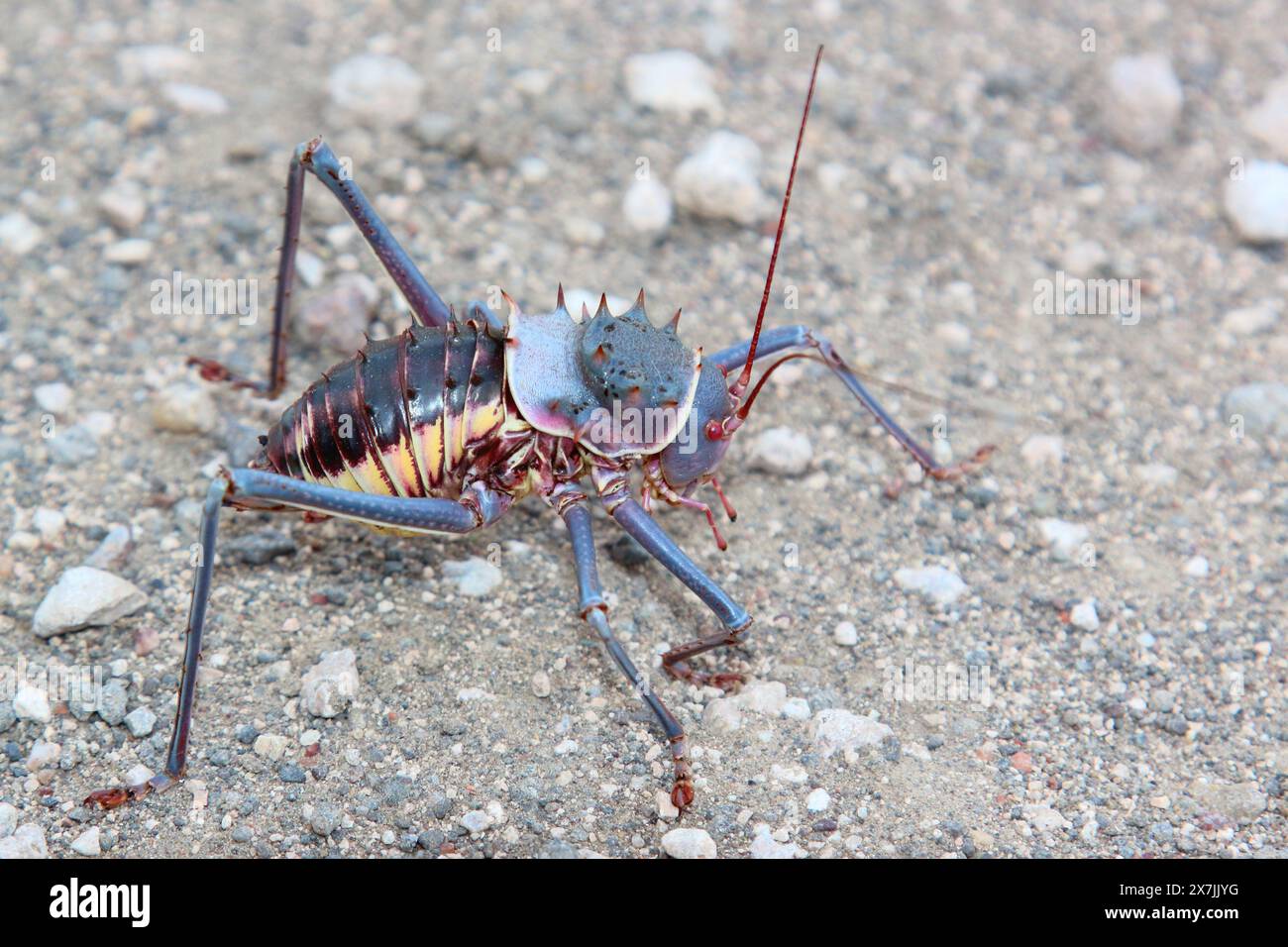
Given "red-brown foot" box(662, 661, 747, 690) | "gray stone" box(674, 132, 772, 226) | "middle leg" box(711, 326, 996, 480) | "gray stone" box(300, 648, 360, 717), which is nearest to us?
"gray stone" box(300, 648, 360, 717)

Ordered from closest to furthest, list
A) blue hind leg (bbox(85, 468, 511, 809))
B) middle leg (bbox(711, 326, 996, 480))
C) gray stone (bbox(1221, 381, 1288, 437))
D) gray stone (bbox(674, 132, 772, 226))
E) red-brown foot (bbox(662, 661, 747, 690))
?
blue hind leg (bbox(85, 468, 511, 809)) → red-brown foot (bbox(662, 661, 747, 690)) → middle leg (bbox(711, 326, 996, 480)) → gray stone (bbox(1221, 381, 1288, 437)) → gray stone (bbox(674, 132, 772, 226))

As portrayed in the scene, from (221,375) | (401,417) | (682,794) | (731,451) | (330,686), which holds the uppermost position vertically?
(221,375)

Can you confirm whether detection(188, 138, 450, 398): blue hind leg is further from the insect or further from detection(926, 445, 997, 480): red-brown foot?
detection(926, 445, 997, 480): red-brown foot

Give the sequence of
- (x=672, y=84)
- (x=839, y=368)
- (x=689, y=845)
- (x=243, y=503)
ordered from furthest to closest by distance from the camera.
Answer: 1. (x=672, y=84)
2. (x=839, y=368)
3. (x=243, y=503)
4. (x=689, y=845)

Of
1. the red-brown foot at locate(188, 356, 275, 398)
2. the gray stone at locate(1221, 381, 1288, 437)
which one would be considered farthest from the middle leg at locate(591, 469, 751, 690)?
the gray stone at locate(1221, 381, 1288, 437)

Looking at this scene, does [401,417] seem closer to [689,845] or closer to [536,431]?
[536,431]

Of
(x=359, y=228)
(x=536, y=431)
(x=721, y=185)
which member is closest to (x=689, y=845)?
(x=536, y=431)

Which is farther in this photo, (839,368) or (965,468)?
(965,468)
